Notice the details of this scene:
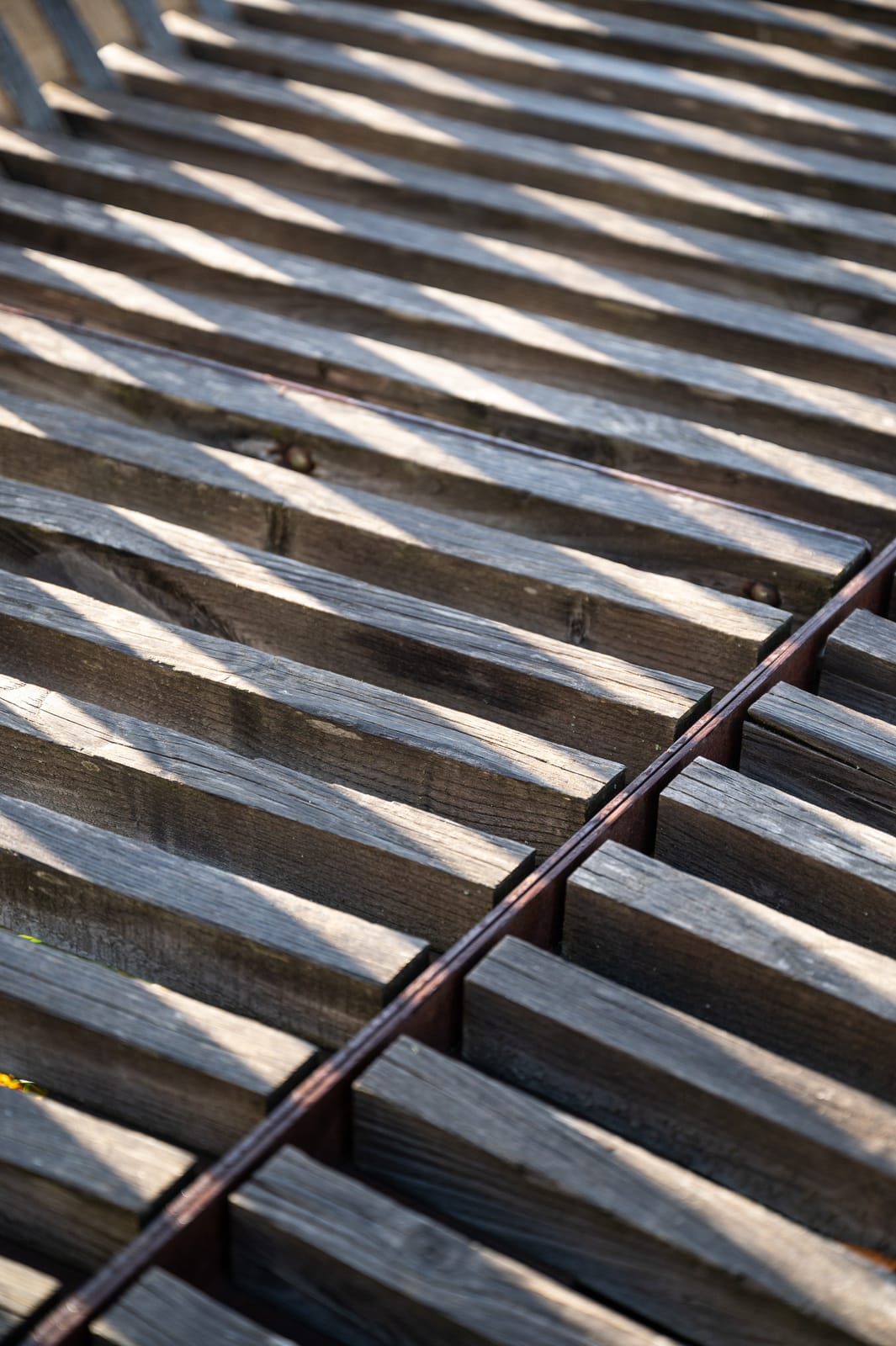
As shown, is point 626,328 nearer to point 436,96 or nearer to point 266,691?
point 436,96

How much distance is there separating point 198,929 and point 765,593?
1015mm

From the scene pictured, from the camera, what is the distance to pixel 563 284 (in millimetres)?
2984

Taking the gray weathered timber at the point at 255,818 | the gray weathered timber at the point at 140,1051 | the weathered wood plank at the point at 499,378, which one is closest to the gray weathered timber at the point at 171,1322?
the gray weathered timber at the point at 140,1051

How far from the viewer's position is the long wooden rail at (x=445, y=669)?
4.92 ft

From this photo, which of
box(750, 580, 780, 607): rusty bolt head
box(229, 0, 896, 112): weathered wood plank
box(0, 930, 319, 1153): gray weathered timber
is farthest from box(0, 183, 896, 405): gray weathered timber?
box(0, 930, 319, 1153): gray weathered timber

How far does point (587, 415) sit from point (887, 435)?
0.47 m

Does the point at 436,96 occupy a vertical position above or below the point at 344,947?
above

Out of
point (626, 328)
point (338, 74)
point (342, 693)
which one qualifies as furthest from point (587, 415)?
point (338, 74)

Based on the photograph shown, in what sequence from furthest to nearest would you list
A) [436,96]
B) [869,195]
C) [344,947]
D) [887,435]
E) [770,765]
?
[436,96]
[869,195]
[887,435]
[770,765]
[344,947]

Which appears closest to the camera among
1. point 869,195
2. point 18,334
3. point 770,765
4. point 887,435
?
point 770,765

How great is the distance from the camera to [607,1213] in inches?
57.9

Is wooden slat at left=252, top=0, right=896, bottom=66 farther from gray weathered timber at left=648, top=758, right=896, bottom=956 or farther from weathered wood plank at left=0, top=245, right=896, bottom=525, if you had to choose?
gray weathered timber at left=648, top=758, right=896, bottom=956

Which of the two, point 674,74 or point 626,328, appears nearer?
point 626,328

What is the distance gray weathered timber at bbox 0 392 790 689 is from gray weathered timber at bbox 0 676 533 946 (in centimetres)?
49
